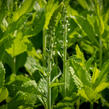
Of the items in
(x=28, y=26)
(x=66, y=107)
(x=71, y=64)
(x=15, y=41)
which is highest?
(x=28, y=26)

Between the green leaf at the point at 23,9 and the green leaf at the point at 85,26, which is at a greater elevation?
the green leaf at the point at 23,9

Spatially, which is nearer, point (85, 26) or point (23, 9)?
point (23, 9)

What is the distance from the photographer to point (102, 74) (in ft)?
4.43

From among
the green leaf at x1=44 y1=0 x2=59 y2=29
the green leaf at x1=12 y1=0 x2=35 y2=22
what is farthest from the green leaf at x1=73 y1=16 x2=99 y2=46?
the green leaf at x1=12 y1=0 x2=35 y2=22

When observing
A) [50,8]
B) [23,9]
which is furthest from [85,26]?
[23,9]

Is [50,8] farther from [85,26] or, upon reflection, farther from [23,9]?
[85,26]

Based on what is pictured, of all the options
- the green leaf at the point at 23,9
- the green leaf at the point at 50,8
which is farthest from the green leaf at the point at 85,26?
the green leaf at the point at 23,9

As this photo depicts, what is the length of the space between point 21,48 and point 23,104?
1.24ft

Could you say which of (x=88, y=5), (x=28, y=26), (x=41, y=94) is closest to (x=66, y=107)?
(x=41, y=94)

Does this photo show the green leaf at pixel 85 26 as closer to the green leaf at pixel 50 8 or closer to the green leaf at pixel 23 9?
the green leaf at pixel 50 8

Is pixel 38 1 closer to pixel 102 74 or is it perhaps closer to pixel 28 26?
pixel 28 26

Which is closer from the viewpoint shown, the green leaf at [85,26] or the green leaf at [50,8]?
the green leaf at [50,8]

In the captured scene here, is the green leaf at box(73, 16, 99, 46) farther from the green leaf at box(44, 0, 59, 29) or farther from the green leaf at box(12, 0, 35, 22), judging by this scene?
the green leaf at box(12, 0, 35, 22)

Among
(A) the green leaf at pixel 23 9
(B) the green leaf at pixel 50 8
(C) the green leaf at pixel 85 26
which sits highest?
(A) the green leaf at pixel 23 9
